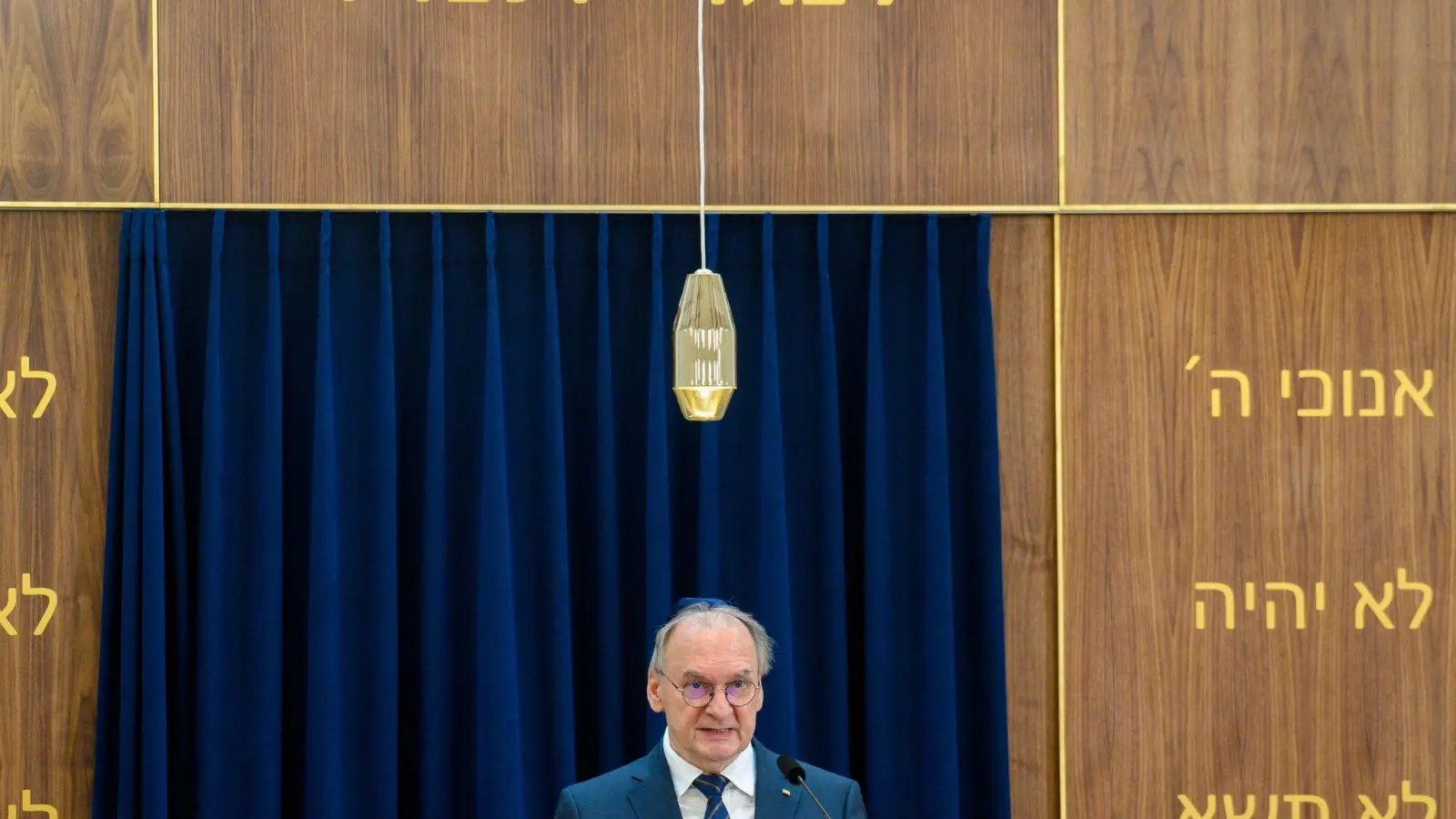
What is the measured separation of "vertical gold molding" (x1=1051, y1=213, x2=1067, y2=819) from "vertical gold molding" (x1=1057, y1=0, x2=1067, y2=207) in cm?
7

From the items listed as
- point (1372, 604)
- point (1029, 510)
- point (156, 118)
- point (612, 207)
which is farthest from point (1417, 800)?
point (156, 118)

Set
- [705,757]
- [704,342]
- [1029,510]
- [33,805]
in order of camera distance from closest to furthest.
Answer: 1. [704,342]
2. [705,757]
3. [33,805]
4. [1029,510]

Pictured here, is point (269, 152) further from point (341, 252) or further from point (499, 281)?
point (499, 281)

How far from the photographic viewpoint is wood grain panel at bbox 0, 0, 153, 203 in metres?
3.41

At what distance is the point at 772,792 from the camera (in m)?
2.62

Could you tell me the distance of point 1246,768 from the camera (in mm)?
3457

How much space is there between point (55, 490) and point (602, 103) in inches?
63.1

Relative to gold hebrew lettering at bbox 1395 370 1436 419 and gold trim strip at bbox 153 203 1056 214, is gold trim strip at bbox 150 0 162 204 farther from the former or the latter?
gold hebrew lettering at bbox 1395 370 1436 419

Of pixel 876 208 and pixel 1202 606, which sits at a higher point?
pixel 876 208

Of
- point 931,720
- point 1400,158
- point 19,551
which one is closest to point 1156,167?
point 1400,158

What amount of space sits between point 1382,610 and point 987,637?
0.96 m

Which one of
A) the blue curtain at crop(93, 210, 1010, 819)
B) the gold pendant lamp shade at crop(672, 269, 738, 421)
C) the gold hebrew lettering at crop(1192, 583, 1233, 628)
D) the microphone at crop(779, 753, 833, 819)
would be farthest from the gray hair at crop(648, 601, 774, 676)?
the gold hebrew lettering at crop(1192, 583, 1233, 628)

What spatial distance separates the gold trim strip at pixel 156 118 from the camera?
3404 millimetres

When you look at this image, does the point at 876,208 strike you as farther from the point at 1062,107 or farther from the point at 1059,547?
the point at 1059,547
